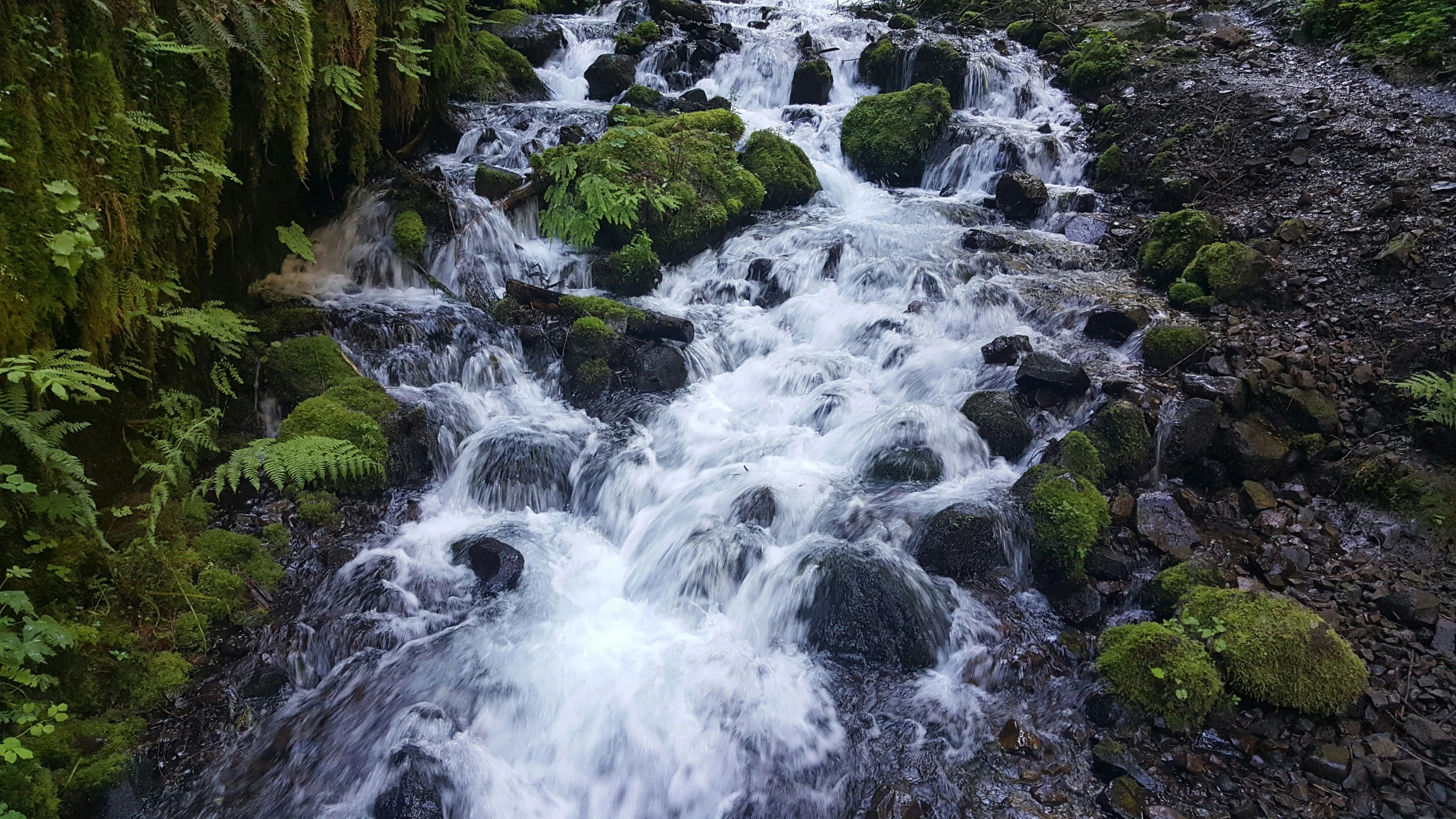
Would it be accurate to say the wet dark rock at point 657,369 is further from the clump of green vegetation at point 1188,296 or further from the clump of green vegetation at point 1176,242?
the clump of green vegetation at point 1176,242

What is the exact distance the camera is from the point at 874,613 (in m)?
5.17

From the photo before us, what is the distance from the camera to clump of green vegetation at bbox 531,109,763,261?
9398mm

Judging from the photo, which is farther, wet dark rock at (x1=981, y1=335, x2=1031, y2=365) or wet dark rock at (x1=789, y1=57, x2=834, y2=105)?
wet dark rock at (x1=789, y1=57, x2=834, y2=105)

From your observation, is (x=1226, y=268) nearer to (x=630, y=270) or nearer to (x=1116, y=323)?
(x=1116, y=323)

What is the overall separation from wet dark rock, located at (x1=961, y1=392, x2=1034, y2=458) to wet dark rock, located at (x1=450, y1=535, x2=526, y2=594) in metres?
4.32

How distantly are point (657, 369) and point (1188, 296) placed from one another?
19.6 ft

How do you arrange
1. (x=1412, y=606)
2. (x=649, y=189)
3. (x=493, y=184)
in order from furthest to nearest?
(x=649, y=189)
(x=493, y=184)
(x=1412, y=606)

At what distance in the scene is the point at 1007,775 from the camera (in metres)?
4.25

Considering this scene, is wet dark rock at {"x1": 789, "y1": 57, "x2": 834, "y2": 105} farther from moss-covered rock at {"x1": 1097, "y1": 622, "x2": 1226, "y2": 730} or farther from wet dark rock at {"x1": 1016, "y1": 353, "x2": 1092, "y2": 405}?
moss-covered rock at {"x1": 1097, "y1": 622, "x2": 1226, "y2": 730}

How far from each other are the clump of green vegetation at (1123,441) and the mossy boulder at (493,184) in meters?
7.67

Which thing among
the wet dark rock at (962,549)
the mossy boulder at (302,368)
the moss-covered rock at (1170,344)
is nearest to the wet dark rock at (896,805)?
the wet dark rock at (962,549)

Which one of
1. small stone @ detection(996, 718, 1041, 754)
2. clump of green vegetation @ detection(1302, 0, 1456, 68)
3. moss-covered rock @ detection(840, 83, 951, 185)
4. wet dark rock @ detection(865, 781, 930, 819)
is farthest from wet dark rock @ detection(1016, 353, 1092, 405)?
clump of green vegetation @ detection(1302, 0, 1456, 68)

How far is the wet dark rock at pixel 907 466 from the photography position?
6527 mm

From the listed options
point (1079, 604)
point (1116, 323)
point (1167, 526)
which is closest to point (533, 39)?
point (1116, 323)
